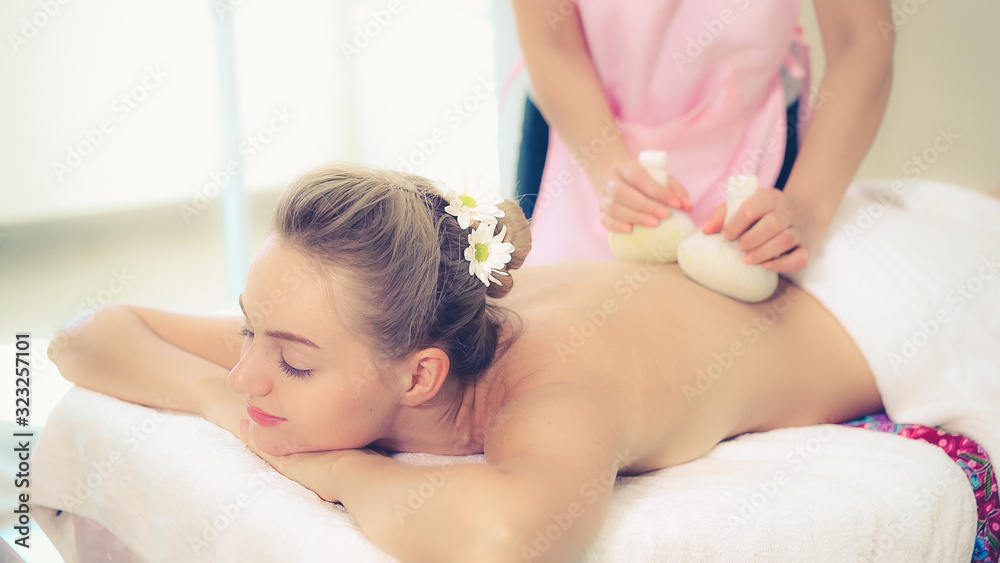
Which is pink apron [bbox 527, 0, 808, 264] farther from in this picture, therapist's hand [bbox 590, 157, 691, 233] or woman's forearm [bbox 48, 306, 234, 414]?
woman's forearm [bbox 48, 306, 234, 414]

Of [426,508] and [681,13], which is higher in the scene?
[681,13]

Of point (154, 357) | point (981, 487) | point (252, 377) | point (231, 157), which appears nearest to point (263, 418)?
point (252, 377)

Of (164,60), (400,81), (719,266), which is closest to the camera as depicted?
(719,266)

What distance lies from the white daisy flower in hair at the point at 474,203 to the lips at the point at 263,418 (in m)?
0.34

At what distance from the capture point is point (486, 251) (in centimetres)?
102

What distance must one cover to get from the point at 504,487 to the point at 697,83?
1.15 m

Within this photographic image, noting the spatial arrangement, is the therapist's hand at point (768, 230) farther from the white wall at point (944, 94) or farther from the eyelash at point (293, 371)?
the white wall at point (944, 94)

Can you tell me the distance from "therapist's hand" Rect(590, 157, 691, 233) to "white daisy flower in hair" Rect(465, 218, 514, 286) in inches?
16.5

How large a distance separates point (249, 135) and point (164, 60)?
598mm

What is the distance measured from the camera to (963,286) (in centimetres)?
142

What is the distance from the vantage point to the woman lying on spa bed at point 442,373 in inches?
33.3

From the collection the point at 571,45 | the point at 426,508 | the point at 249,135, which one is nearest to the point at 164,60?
the point at 249,135

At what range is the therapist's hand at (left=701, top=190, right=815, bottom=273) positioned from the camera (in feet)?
4.15

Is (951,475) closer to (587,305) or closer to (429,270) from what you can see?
(587,305)
